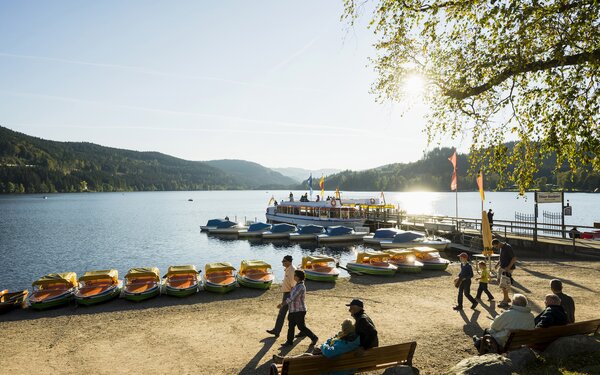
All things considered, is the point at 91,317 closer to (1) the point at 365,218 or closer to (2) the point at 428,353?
(2) the point at 428,353

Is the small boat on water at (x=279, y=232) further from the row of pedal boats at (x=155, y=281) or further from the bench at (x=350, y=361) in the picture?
the bench at (x=350, y=361)

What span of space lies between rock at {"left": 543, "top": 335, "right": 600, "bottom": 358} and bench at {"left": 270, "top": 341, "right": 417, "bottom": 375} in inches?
123

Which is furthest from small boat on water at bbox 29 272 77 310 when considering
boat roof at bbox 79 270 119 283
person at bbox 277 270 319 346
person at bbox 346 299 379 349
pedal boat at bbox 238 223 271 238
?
pedal boat at bbox 238 223 271 238

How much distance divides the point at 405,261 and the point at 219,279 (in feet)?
37.8

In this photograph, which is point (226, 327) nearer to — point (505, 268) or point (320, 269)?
point (320, 269)

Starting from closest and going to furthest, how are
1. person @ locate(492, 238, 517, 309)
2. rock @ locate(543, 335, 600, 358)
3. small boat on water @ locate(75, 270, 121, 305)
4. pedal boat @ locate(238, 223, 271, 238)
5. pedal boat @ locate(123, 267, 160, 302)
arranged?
rock @ locate(543, 335, 600, 358) → person @ locate(492, 238, 517, 309) → small boat on water @ locate(75, 270, 121, 305) → pedal boat @ locate(123, 267, 160, 302) → pedal boat @ locate(238, 223, 271, 238)

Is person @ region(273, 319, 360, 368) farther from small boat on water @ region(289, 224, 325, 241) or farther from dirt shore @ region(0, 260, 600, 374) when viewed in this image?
small boat on water @ region(289, 224, 325, 241)

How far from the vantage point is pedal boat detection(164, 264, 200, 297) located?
1855 cm

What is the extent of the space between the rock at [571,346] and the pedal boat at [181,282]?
15095mm

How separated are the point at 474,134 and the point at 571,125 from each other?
2981 millimetres

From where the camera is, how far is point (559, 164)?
10.5 metres

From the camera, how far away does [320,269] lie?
21.9 meters

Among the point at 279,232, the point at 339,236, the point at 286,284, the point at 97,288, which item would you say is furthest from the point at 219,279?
the point at 279,232

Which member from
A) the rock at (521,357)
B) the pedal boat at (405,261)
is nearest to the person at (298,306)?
the rock at (521,357)
